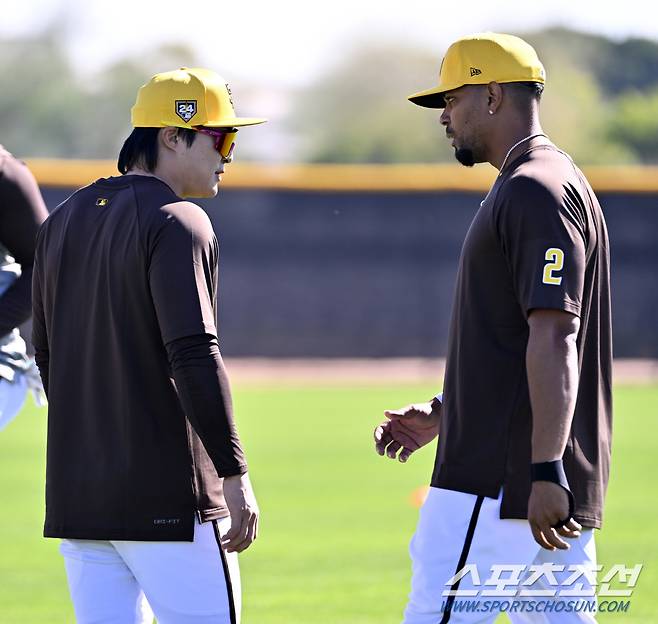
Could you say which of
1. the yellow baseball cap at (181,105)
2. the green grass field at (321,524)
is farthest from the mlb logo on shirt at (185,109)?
the green grass field at (321,524)

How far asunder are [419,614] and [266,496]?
241 inches

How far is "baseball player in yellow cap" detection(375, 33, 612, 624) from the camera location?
3.80 metres

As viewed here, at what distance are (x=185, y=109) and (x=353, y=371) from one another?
1913 centimetres

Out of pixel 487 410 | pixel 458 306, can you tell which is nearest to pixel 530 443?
pixel 487 410

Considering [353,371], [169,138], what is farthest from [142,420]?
[353,371]

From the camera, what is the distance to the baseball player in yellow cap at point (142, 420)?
380cm

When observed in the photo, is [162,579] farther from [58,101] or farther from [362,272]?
[58,101]

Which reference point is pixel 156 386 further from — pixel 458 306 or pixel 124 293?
pixel 458 306

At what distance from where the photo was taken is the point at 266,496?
10.0 meters

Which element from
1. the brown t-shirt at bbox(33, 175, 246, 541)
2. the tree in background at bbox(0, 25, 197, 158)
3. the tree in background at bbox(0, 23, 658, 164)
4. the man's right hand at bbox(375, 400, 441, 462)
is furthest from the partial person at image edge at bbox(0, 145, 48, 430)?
the tree in background at bbox(0, 25, 197, 158)

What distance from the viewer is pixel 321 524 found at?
882cm

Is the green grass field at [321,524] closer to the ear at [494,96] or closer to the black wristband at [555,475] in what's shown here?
the black wristband at [555,475]

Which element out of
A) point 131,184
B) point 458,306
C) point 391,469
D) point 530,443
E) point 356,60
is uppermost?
point 356,60

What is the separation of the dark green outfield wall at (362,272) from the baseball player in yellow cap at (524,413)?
761 inches
